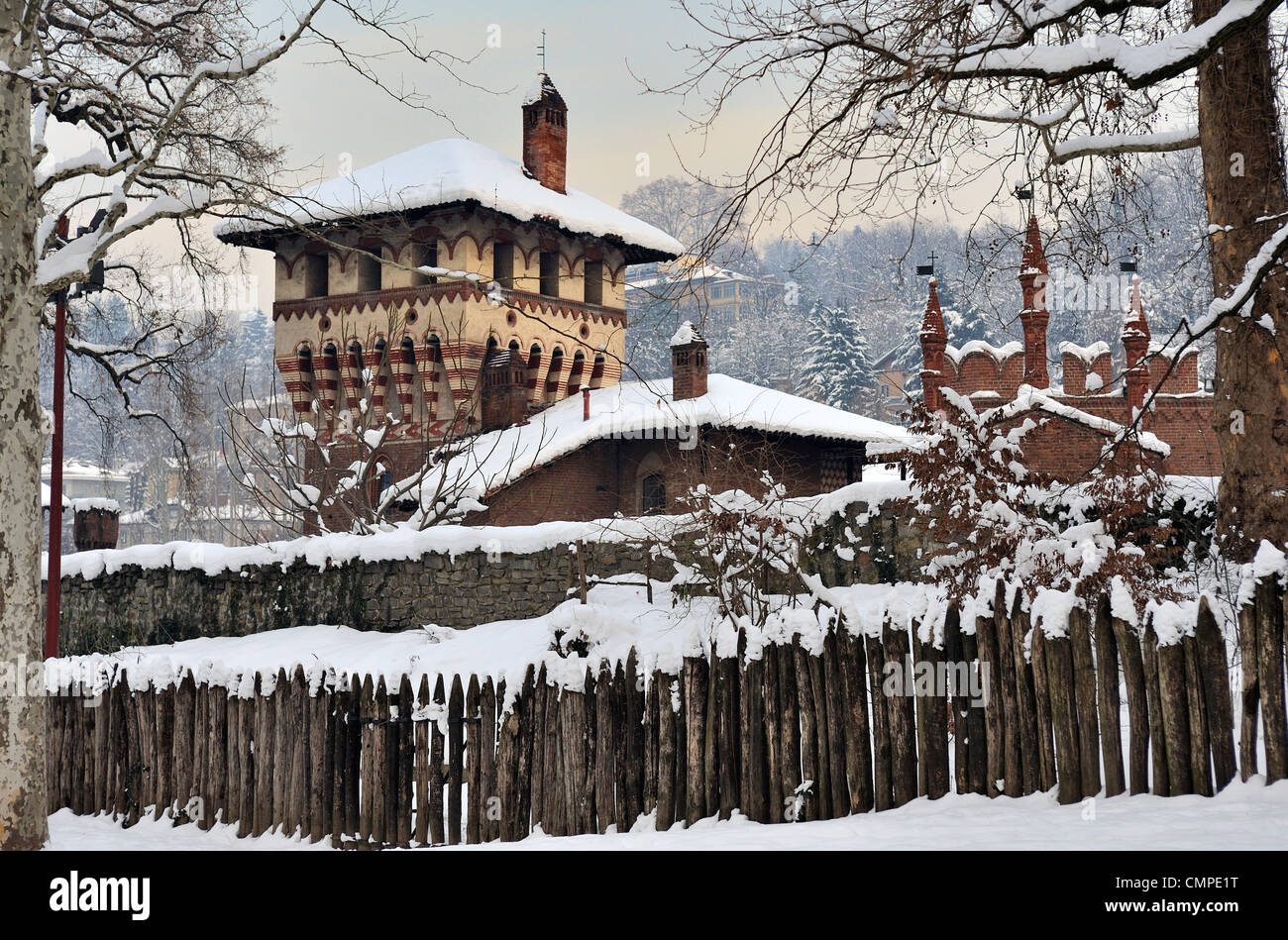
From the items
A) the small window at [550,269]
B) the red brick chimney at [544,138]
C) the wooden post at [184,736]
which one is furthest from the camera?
the red brick chimney at [544,138]

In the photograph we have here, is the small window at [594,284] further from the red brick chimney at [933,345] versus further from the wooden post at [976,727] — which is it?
the wooden post at [976,727]

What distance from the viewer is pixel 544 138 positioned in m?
28.1

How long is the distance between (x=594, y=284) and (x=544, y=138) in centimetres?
392

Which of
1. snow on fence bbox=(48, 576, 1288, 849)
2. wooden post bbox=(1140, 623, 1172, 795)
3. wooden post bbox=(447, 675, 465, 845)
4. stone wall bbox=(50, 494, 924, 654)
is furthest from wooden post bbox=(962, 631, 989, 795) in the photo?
stone wall bbox=(50, 494, 924, 654)

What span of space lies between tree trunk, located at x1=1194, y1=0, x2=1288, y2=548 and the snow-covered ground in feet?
11.6

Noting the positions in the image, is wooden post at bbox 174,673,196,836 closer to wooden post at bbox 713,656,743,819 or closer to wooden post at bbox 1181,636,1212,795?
wooden post at bbox 713,656,743,819

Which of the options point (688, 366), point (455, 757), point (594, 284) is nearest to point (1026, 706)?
point (455, 757)

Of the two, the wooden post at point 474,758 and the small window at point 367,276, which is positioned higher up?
the small window at point 367,276

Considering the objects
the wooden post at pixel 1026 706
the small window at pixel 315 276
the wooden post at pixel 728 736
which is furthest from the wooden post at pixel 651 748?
the small window at pixel 315 276

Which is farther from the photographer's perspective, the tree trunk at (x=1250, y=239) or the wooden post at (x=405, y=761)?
the tree trunk at (x=1250, y=239)

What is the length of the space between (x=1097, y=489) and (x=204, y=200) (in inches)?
324

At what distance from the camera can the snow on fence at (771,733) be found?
19.5ft

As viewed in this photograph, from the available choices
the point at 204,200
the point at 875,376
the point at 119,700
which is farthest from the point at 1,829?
the point at 875,376

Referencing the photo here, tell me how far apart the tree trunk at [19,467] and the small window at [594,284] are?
21.0 metres
